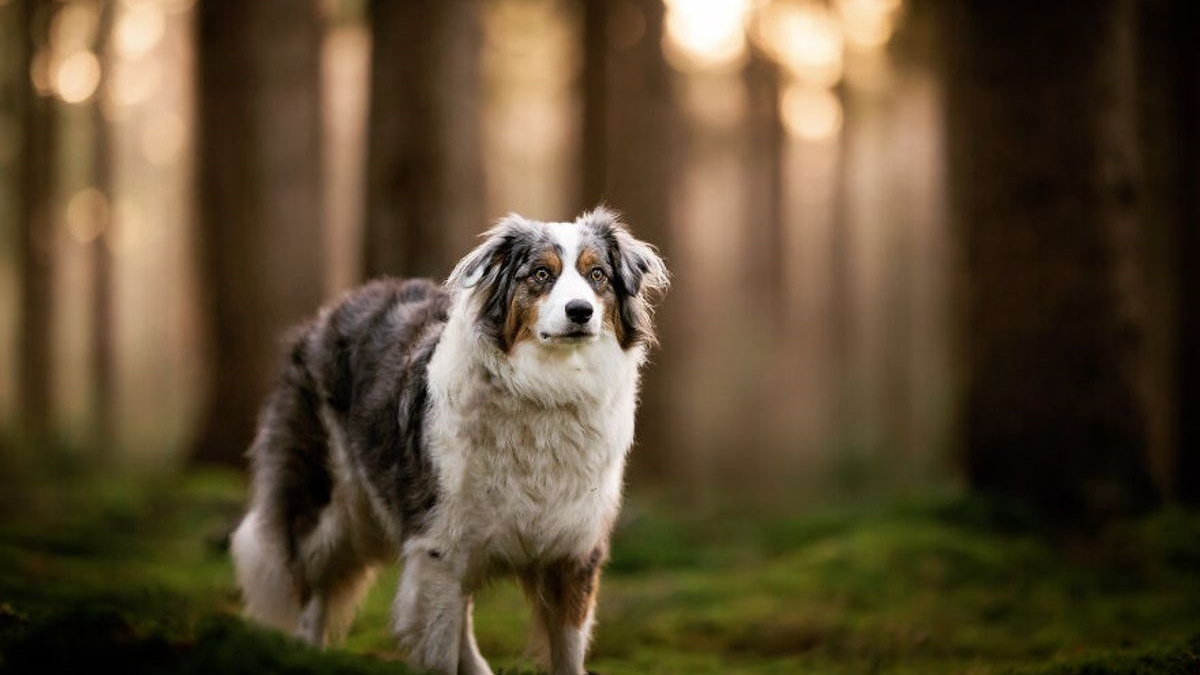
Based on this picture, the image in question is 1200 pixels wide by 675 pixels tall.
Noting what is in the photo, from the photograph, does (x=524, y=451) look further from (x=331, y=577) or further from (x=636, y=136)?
(x=636, y=136)

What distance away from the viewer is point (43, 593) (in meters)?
5.59

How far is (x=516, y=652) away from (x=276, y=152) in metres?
7.57

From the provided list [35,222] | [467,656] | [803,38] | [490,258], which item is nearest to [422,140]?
[490,258]

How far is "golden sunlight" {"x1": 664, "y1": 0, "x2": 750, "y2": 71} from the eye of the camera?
22031 millimetres

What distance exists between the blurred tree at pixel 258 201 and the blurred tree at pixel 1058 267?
6819 millimetres

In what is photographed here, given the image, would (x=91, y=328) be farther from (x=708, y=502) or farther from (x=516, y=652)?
(x=516, y=652)

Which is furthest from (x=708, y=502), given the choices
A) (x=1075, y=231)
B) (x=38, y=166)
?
(x=38, y=166)

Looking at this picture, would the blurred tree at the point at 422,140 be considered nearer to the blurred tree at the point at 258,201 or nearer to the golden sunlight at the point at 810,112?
the blurred tree at the point at 258,201

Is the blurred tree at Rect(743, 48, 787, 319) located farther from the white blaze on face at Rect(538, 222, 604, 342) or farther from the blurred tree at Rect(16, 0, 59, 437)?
the white blaze on face at Rect(538, 222, 604, 342)

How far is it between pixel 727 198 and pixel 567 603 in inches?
1041

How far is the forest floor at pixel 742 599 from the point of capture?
4102mm

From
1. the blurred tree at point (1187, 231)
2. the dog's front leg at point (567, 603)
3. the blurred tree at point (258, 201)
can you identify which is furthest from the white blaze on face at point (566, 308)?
the blurred tree at point (1187, 231)

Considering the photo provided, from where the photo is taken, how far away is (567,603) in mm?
5211

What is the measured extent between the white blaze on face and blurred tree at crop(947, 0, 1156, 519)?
5826mm
